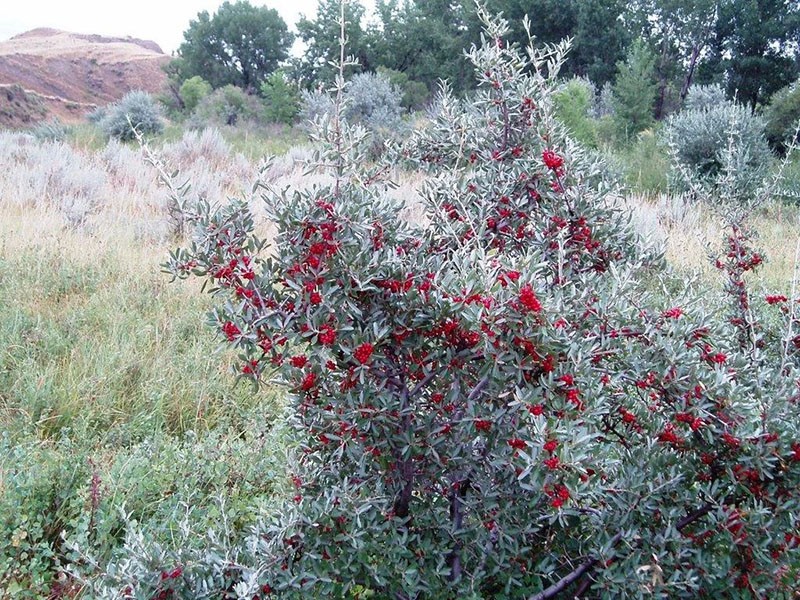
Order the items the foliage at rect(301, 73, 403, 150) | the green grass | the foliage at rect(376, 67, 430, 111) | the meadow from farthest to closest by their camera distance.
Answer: the foliage at rect(376, 67, 430, 111), the foliage at rect(301, 73, 403, 150), the green grass, the meadow

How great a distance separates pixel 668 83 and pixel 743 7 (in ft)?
11.9

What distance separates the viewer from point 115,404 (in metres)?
3.41

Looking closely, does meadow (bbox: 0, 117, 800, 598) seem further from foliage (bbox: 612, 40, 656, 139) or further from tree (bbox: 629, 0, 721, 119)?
tree (bbox: 629, 0, 721, 119)

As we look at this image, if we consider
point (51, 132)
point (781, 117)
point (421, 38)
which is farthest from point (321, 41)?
point (781, 117)

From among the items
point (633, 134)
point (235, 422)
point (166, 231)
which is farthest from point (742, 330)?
point (633, 134)

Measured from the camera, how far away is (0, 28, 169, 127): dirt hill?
3105cm

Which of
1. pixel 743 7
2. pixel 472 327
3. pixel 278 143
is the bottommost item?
pixel 278 143

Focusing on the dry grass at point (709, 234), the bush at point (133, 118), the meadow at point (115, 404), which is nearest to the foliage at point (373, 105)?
the bush at point (133, 118)

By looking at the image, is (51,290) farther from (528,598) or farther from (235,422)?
(528,598)

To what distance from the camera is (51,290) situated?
15.7 ft

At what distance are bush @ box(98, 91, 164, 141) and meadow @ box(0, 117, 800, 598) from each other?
9.89 m

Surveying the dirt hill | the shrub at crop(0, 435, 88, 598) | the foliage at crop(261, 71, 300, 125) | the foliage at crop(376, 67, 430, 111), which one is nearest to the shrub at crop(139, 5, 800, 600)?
the shrub at crop(0, 435, 88, 598)

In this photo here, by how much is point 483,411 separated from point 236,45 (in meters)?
40.3

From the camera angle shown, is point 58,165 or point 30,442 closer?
point 30,442
